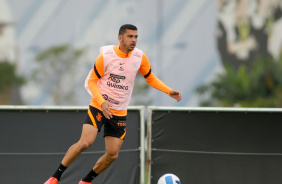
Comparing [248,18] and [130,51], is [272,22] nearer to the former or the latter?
[248,18]

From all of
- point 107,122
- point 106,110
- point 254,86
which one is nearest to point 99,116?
Result: point 107,122

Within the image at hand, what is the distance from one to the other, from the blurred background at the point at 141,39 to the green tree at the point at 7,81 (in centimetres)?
136

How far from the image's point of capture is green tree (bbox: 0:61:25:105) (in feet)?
211

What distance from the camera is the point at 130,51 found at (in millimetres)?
8906

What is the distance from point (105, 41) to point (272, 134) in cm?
6886

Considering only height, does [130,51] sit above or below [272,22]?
below

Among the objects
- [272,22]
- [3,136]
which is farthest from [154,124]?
[272,22]

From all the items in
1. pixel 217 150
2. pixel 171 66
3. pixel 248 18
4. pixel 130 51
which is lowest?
pixel 217 150

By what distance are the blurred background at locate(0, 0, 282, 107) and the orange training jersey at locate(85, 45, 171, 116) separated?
59.4 meters

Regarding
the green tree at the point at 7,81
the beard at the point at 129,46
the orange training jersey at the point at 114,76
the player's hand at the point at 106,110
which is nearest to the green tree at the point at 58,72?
the green tree at the point at 7,81

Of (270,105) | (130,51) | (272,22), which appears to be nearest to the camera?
(130,51)

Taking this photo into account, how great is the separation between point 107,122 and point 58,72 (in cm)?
6126

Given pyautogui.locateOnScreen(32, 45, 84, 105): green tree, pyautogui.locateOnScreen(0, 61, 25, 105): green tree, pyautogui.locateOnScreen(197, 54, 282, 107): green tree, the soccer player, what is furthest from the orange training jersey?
pyautogui.locateOnScreen(32, 45, 84, 105): green tree

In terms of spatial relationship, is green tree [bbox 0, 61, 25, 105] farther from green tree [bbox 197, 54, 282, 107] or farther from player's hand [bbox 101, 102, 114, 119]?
player's hand [bbox 101, 102, 114, 119]
